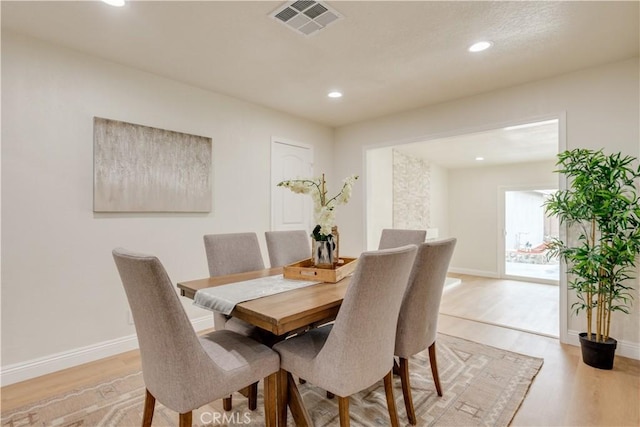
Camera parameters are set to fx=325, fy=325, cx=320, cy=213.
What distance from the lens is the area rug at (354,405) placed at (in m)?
1.86

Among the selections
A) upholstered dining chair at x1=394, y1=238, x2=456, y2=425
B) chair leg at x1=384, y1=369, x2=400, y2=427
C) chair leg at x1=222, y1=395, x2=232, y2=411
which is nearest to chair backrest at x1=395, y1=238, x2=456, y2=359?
upholstered dining chair at x1=394, y1=238, x2=456, y2=425

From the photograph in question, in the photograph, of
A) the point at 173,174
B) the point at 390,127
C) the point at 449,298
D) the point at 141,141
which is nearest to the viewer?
the point at 141,141

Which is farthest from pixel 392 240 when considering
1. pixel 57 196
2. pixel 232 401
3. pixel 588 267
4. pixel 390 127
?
pixel 57 196

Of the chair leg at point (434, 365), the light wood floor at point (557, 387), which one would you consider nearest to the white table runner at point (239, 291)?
the chair leg at point (434, 365)

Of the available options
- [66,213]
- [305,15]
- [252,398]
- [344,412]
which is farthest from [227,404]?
[305,15]

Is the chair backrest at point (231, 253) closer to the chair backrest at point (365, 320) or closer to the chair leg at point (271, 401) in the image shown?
the chair leg at point (271, 401)

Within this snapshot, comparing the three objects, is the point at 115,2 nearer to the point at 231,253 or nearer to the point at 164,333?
the point at 231,253

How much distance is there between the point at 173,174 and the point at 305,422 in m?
2.47

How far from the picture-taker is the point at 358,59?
2730 mm

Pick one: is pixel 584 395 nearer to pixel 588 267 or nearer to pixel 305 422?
pixel 588 267

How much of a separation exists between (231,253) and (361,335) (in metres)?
1.38

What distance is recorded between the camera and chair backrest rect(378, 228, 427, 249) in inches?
105

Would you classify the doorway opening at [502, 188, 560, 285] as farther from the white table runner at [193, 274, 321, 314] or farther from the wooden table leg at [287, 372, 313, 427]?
the wooden table leg at [287, 372, 313, 427]

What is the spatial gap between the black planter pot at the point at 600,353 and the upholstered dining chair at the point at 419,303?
164cm
